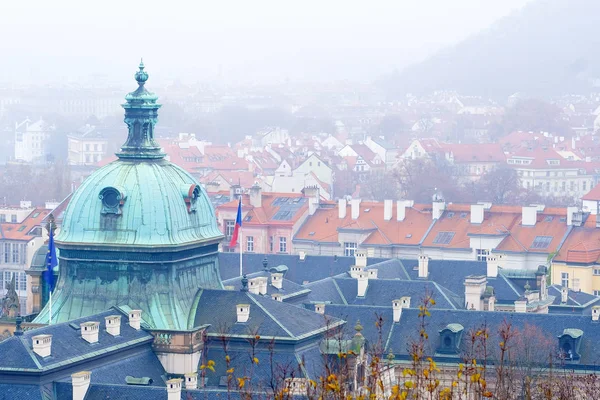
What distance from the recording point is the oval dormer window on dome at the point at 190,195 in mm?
73438

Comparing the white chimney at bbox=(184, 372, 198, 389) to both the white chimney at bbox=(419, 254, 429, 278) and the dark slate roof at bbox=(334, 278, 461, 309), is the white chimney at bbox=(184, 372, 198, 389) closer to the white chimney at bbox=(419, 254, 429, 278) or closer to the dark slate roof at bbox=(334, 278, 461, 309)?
the dark slate roof at bbox=(334, 278, 461, 309)

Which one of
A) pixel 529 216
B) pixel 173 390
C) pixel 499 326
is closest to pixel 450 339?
pixel 499 326

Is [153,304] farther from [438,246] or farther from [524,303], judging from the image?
[438,246]

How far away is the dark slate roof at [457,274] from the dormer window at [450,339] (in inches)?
609

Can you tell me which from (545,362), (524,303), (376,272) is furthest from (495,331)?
(376,272)

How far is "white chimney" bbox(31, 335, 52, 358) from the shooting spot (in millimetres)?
62281

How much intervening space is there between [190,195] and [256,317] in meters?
6.29

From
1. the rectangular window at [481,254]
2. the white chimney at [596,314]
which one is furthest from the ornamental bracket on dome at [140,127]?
the rectangular window at [481,254]

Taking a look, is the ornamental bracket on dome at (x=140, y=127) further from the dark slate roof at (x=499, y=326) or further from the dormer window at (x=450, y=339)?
the dormer window at (x=450, y=339)

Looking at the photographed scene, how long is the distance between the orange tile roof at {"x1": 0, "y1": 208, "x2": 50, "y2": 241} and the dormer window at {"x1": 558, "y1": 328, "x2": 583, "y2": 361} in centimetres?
6889

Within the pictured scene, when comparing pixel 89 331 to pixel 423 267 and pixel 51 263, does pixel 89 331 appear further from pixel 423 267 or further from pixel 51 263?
pixel 423 267

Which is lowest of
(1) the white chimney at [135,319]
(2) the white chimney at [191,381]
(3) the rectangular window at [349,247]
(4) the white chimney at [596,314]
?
(2) the white chimney at [191,381]

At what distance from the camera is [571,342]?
78000 millimetres

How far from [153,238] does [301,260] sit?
115ft
